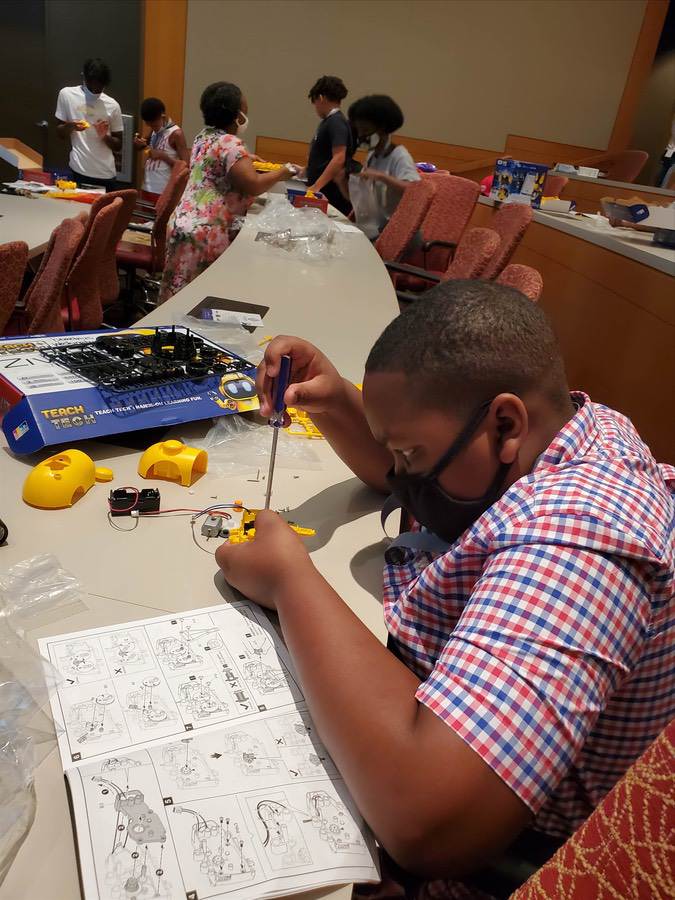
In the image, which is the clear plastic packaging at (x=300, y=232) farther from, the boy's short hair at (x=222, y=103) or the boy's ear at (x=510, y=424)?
the boy's ear at (x=510, y=424)

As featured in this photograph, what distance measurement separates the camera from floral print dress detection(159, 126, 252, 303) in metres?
2.96

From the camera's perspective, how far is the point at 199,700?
0.65 meters

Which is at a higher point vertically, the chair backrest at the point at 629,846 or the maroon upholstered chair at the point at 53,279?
the chair backrest at the point at 629,846

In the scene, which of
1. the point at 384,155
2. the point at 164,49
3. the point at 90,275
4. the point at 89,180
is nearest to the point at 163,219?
the point at 90,275

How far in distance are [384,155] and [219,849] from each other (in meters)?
4.58

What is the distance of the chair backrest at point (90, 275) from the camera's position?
2.63 metres

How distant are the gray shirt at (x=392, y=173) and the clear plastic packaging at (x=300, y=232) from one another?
110 centimetres

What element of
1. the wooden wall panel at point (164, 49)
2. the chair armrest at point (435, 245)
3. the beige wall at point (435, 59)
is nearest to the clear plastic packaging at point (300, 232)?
the chair armrest at point (435, 245)

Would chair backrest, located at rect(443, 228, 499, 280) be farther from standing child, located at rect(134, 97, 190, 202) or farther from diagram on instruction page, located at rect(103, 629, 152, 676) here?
standing child, located at rect(134, 97, 190, 202)

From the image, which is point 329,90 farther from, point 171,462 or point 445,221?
point 171,462

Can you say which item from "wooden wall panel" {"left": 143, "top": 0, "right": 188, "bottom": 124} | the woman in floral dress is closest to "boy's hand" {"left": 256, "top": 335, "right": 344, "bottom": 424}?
the woman in floral dress

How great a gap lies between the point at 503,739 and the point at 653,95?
31.0ft

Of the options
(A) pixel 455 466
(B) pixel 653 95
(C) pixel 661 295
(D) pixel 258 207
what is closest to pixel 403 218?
(D) pixel 258 207

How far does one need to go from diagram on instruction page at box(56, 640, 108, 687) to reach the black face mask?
39 cm
